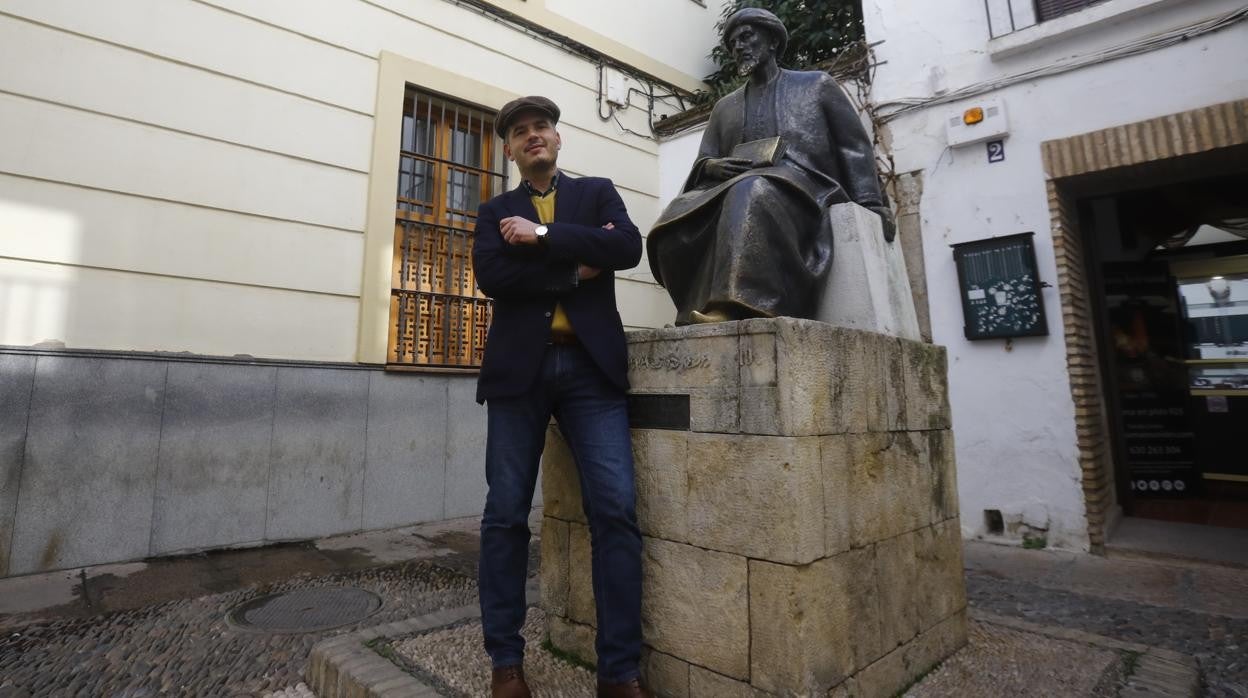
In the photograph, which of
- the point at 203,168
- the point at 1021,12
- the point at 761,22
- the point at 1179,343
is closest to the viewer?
the point at 761,22

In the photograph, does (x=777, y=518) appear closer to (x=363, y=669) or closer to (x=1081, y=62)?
(x=363, y=669)

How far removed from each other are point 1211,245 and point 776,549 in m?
7.71

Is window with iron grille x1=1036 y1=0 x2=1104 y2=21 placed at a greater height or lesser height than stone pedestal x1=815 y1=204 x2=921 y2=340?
greater

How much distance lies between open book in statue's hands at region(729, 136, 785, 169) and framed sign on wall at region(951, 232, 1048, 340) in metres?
3.42

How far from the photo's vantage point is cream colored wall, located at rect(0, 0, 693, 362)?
4211 mm

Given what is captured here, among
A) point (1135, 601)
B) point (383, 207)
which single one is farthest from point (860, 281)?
point (383, 207)

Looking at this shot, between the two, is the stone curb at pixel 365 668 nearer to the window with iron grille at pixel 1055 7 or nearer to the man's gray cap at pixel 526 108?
the man's gray cap at pixel 526 108

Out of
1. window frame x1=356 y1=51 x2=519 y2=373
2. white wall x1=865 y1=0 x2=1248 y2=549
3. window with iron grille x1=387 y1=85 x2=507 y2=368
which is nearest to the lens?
white wall x1=865 y1=0 x2=1248 y2=549

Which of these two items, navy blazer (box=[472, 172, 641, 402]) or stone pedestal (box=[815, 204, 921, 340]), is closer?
navy blazer (box=[472, 172, 641, 402])

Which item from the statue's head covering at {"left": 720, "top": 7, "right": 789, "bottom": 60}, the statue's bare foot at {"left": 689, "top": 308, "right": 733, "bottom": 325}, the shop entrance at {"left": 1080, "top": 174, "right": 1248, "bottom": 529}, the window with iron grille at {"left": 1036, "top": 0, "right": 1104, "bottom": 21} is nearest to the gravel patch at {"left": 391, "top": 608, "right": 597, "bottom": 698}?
the statue's bare foot at {"left": 689, "top": 308, "right": 733, "bottom": 325}

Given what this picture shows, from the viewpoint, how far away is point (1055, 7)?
16.5ft

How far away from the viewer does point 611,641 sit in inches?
76.5

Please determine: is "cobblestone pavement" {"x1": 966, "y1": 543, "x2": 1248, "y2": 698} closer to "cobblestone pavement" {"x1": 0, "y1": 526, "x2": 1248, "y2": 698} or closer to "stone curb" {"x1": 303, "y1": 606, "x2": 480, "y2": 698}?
"cobblestone pavement" {"x1": 0, "y1": 526, "x2": 1248, "y2": 698}

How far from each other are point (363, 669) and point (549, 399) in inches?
47.7
